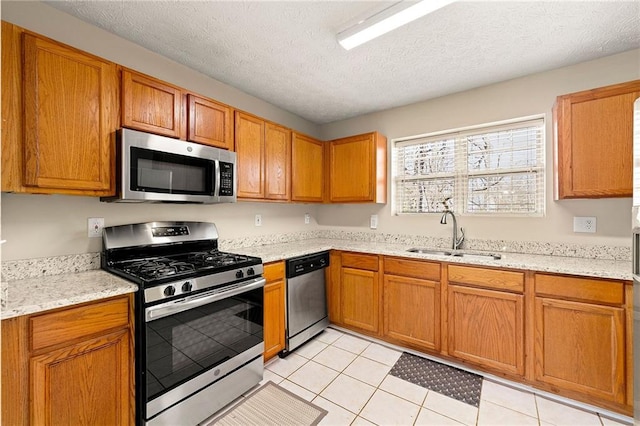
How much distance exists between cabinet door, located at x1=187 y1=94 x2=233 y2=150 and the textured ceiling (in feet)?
1.26

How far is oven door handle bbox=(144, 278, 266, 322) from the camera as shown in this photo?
4.96 ft

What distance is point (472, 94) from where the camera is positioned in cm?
277

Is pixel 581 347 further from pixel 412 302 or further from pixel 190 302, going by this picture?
pixel 190 302

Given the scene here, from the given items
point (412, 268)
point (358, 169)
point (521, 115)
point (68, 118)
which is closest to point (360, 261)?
point (412, 268)

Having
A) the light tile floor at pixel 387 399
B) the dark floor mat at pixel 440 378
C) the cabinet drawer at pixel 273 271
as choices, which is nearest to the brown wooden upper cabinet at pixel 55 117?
the cabinet drawer at pixel 273 271

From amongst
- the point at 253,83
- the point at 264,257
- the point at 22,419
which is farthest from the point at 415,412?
the point at 253,83

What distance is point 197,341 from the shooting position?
1739 mm

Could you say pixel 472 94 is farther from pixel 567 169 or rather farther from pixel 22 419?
pixel 22 419

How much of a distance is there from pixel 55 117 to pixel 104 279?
94 cm

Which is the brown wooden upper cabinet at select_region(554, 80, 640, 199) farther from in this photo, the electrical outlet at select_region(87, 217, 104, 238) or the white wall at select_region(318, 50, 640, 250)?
the electrical outlet at select_region(87, 217, 104, 238)

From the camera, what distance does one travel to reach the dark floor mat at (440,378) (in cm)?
201

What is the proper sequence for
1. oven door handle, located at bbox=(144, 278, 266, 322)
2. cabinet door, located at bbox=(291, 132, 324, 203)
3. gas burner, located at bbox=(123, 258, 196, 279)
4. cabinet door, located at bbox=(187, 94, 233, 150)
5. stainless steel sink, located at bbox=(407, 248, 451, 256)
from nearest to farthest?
oven door handle, located at bbox=(144, 278, 266, 322) → gas burner, located at bbox=(123, 258, 196, 279) → cabinet door, located at bbox=(187, 94, 233, 150) → stainless steel sink, located at bbox=(407, 248, 451, 256) → cabinet door, located at bbox=(291, 132, 324, 203)

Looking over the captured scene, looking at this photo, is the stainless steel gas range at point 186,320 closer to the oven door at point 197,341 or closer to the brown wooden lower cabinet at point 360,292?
the oven door at point 197,341

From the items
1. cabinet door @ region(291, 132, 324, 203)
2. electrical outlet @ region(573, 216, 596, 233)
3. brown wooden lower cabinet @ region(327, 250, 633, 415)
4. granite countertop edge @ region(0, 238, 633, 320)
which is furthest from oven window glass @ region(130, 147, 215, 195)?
electrical outlet @ region(573, 216, 596, 233)
